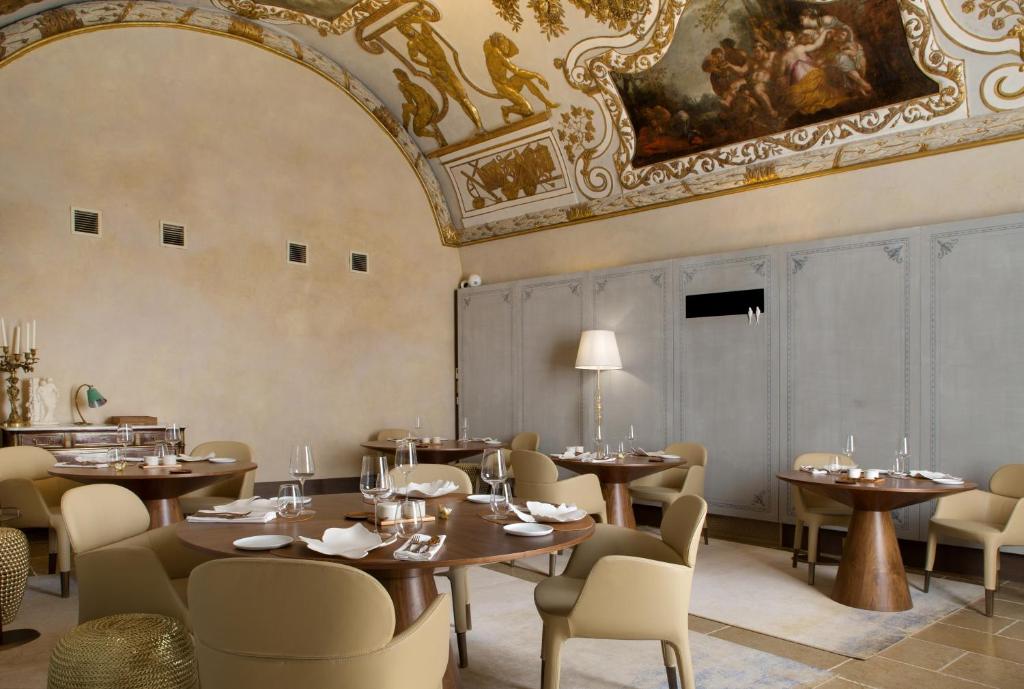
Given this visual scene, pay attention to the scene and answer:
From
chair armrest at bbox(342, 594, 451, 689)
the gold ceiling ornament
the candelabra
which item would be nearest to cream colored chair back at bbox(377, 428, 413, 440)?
the candelabra

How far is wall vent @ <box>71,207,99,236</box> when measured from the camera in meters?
7.53

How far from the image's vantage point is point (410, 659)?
7.36 ft

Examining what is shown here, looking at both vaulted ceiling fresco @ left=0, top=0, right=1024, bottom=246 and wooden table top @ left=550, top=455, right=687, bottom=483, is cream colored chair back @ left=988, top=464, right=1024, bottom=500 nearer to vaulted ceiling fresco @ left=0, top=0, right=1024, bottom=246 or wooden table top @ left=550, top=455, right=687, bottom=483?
wooden table top @ left=550, top=455, right=687, bottom=483

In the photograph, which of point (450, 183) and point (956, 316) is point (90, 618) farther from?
point (450, 183)

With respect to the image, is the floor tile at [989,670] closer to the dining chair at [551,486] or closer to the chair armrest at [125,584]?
the dining chair at [551,486]

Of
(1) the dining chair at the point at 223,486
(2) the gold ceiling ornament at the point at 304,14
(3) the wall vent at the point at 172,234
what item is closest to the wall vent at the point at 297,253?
(3) the wall vent at the point at 172,234

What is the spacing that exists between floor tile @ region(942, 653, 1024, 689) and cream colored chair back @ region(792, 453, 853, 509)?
1874mm

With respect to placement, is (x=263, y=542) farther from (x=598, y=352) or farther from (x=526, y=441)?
(x=526, y=441)

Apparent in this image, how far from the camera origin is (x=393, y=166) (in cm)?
990

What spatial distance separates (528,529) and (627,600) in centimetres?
47

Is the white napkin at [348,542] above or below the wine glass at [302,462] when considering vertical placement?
below

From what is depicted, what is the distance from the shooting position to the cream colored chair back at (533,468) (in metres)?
A: 5.77

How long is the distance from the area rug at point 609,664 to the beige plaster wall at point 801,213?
405 cm

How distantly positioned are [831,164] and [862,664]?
4410 mm
